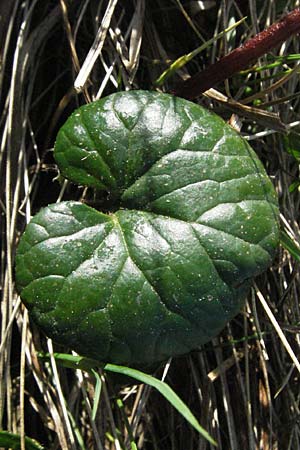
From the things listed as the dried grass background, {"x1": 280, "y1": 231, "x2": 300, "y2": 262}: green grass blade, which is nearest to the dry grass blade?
the dried grass background

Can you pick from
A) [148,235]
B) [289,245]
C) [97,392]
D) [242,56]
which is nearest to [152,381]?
[97,392]

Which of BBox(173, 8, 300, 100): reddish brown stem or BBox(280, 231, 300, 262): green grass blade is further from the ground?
BBox(173, 8, 300, 100): reddish brown stem

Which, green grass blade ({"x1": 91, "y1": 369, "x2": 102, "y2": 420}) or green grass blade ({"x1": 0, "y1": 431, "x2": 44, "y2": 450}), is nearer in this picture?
green grass blade ({"x1": 91, "y1": 369, "x2": 102, "y2": 420})

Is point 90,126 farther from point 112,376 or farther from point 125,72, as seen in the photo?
point 112,376

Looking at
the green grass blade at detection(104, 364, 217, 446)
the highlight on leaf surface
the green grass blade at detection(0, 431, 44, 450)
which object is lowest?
the green grass blade at detection(0, 431, 44, 450)

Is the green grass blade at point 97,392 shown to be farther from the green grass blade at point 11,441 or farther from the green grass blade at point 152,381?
the green grass blade at point 11,441

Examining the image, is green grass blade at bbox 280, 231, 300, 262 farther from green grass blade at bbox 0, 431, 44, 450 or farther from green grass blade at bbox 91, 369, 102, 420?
green grass blade at bbox 0, 431, 44, 450
